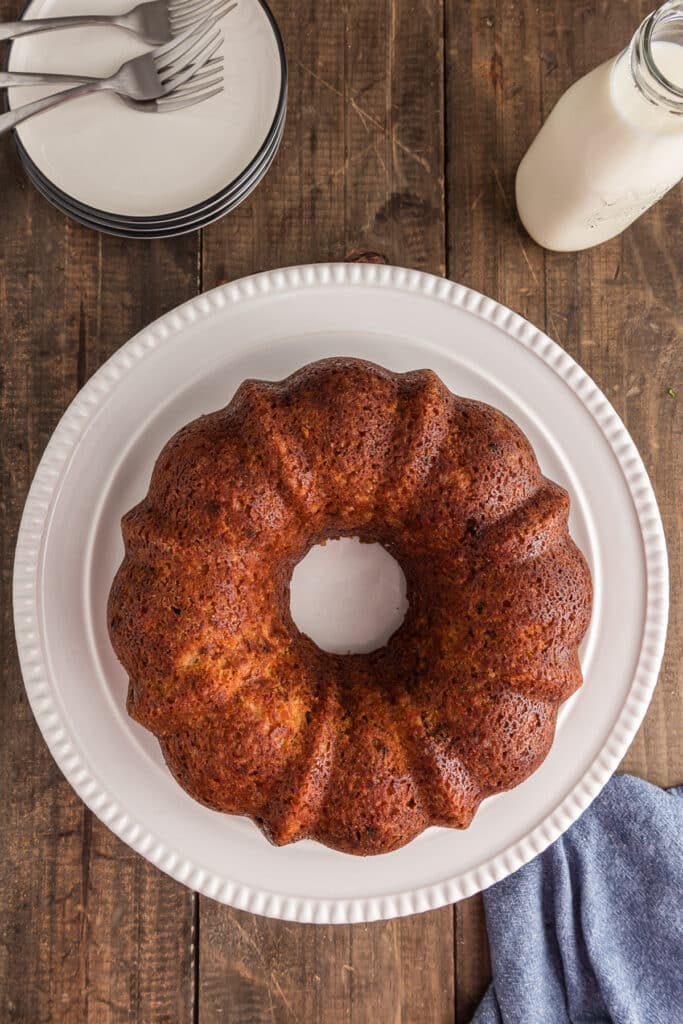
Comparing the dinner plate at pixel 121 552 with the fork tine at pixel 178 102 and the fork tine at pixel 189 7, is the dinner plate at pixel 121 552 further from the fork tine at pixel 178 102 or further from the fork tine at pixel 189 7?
the fork tine at pixel 189 7

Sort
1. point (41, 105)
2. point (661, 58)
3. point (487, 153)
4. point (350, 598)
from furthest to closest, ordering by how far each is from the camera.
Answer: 1. point (487, 153)
2. point (350, 598)
3. point (41, 105)
4. point (661, 58)

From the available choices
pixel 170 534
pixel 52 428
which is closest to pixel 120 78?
pixel 52 428

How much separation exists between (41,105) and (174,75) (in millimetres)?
217

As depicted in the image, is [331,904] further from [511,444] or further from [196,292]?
[196,292]

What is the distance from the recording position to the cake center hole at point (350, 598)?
1.45 m

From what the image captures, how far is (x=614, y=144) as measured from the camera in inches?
49.7

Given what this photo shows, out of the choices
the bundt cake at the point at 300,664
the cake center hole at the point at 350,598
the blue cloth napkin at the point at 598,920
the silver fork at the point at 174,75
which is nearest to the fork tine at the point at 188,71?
the silver fork at the point at 174,75

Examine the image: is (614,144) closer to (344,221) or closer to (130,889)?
(344,221)

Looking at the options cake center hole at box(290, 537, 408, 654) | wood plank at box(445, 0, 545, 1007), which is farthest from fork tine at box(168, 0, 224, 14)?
cake center hole at box(290, 537, 408, 654)

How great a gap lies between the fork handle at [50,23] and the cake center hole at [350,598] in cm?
92

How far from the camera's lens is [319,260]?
5.05 ft

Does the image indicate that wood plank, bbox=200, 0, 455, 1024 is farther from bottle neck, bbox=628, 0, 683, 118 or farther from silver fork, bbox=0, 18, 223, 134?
bottle neck, bbox=628, 0, 683, 118

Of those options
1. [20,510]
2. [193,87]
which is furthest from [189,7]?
[20,510]

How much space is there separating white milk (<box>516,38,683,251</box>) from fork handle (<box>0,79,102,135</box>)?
725mm
